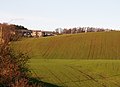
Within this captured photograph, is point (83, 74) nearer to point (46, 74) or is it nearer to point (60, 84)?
point (46, 74)

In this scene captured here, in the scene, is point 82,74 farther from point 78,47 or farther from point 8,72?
point 78,47

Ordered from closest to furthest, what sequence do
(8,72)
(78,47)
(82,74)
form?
(8,72) < (82,74) < (78,47)

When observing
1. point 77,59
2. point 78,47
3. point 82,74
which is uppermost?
point 78,47

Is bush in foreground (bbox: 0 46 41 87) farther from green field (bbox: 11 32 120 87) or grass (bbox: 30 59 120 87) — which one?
grass (bbox: 30 59 120 87)

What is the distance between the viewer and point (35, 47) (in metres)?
86.9

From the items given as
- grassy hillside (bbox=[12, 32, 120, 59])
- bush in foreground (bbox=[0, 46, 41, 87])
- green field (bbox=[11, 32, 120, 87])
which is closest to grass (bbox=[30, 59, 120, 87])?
green field (bbox=[11, 32, 120, 87])

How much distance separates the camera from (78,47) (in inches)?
3314

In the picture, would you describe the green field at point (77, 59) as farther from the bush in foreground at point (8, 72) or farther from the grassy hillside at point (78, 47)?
the bush in foreground at point (8, 72)

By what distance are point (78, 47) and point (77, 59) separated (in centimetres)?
1025

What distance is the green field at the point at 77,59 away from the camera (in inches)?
1863

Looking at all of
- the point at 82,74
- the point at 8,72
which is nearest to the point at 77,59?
the point at 82,74

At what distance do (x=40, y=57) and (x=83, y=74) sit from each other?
26.0 meters

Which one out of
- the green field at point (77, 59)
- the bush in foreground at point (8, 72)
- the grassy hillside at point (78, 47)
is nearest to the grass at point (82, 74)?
the green field at point (77, 59)

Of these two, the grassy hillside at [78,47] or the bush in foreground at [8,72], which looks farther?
the grassy hillside at [78,47]
